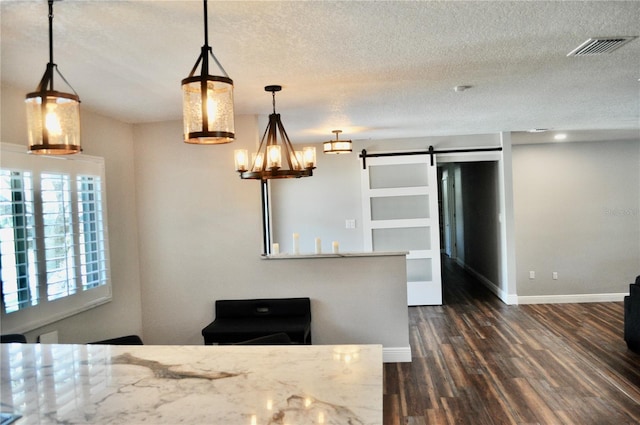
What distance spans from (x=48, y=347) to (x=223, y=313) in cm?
236

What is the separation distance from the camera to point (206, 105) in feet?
4.81

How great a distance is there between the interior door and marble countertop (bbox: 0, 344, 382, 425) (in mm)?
4850

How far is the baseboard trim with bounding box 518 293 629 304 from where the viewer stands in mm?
6645

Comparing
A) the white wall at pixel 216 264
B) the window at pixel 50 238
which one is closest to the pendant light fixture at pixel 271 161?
the white wall at pixel 216 264

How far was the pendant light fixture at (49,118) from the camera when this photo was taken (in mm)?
1542

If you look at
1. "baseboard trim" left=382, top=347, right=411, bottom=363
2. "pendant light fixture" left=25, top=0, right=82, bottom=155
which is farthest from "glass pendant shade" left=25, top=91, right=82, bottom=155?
"baseboard trim" left=382, top=347, right=411, bottom=363

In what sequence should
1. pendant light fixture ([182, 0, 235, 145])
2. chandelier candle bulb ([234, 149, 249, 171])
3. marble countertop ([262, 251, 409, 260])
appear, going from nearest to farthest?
1. pendant light fixture ([182, 0, 235, 145])
2. chandelier candle bulb ([234, 149, 249, 171])
3. marble countertop ([262, 251, 409, 260])

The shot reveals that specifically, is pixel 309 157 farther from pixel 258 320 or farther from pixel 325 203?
pixel 325 203

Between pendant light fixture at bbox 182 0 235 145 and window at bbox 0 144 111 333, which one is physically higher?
pendant light fixture at bbox 182 0 235 145

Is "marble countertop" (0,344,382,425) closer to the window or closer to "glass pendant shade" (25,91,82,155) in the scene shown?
"glass pendant shade" (25,91,82,155)

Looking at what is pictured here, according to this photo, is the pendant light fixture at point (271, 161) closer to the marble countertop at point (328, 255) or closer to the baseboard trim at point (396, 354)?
the marble countertop at point (328, 255)

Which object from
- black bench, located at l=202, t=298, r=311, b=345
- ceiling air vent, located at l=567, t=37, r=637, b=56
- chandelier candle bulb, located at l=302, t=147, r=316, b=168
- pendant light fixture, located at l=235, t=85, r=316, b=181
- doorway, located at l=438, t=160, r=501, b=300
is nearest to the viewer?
ceiling air vent, located at l=567, t=37, r=637, b=56

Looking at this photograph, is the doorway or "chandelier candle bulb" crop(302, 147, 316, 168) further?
the doorway

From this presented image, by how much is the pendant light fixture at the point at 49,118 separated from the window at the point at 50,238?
1417 millimetres
